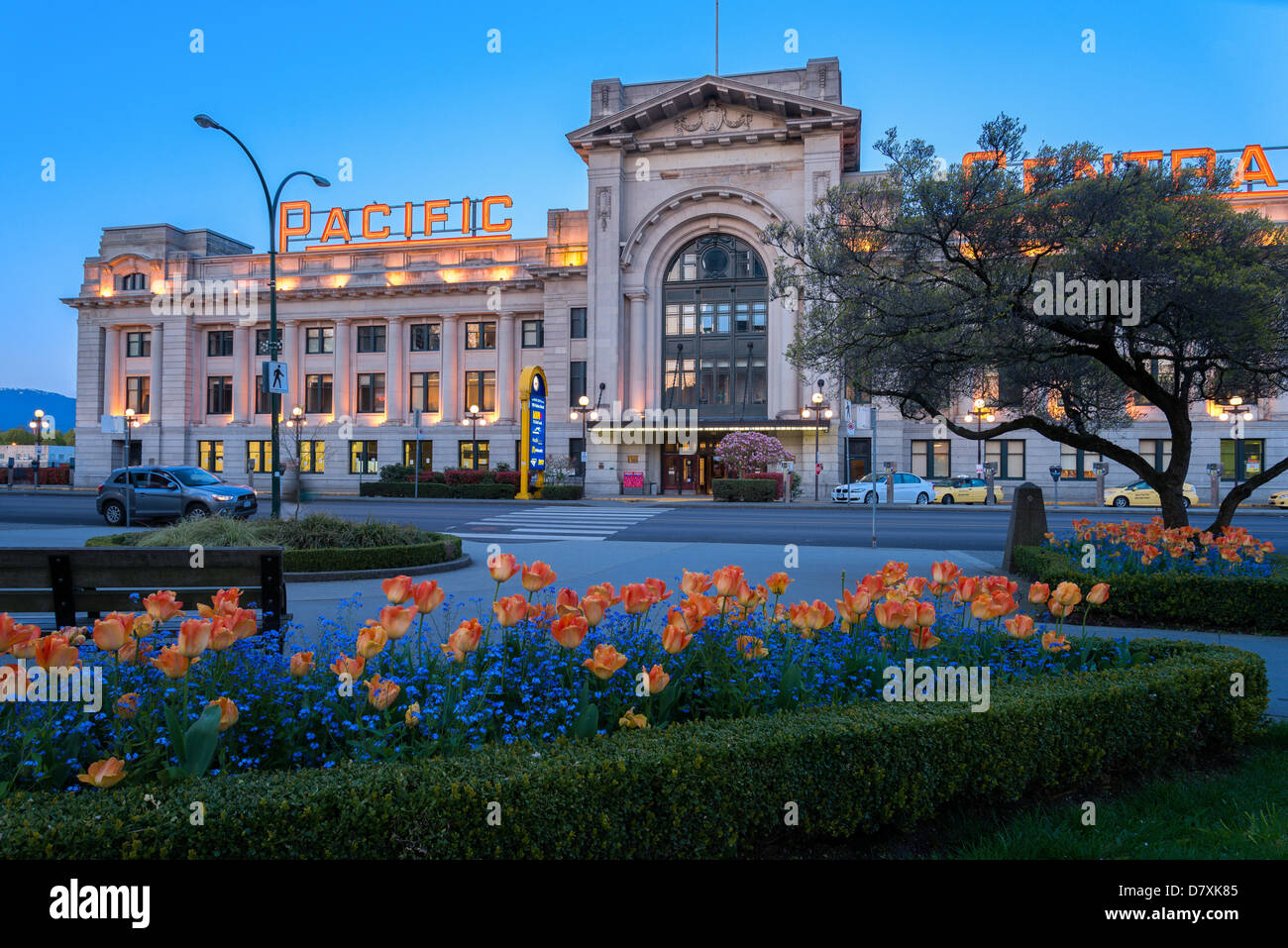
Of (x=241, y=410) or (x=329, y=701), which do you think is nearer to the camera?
(x=329, y=701)

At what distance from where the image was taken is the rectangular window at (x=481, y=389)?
5258 cm

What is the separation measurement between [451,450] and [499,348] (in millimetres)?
7314

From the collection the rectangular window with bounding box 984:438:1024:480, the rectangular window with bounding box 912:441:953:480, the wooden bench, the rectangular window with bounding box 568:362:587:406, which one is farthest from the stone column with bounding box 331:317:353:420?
the wooden bench

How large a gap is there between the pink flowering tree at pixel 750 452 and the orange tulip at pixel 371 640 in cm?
3690

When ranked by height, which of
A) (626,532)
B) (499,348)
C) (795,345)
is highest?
(499,348)

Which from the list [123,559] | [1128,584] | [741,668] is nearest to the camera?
[741,668]

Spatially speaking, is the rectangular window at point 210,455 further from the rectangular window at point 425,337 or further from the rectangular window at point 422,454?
the rectangular window at point 425,337

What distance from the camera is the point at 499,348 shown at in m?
51.7

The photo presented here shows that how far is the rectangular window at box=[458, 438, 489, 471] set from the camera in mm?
51656

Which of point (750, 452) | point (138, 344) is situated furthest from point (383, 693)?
point (138, 344)

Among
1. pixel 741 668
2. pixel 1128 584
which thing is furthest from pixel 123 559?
pixel 1128 584

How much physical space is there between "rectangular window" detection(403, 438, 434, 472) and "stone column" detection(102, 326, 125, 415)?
73.8 feet

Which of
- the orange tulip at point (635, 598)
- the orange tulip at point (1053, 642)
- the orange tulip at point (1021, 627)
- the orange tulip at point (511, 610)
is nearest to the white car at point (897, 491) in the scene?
the orange tulip at point (1053, 642)
